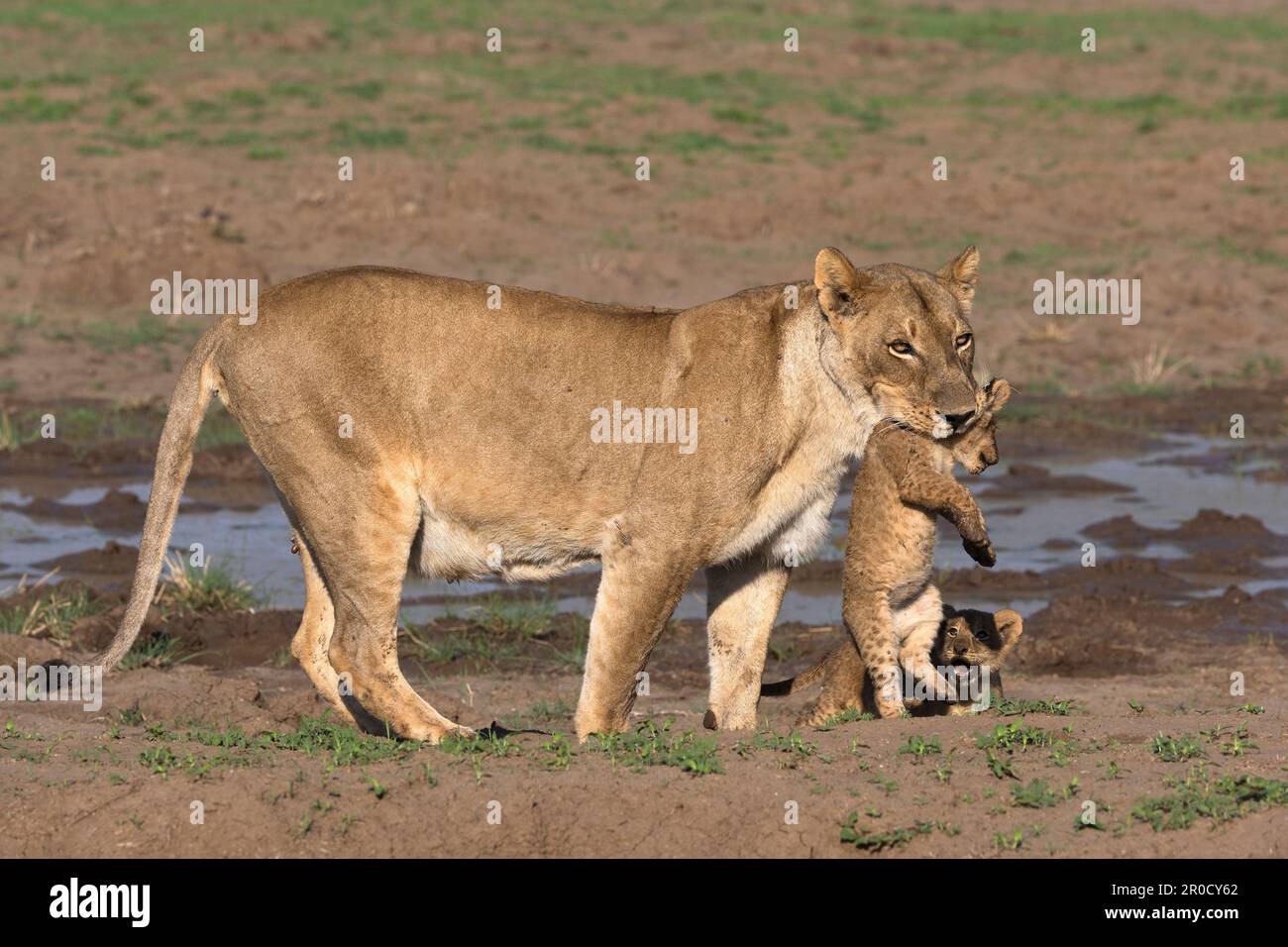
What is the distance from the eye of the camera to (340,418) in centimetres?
671

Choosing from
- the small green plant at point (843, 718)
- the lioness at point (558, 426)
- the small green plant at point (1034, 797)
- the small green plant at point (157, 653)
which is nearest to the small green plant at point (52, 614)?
the small green plant at point (157, 653)

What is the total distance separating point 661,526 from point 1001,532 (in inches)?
241

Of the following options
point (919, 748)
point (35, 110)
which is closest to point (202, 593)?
point (919, 748)

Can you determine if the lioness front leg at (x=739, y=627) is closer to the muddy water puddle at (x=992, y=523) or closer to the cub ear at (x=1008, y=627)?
the cub ear at (x=1008, y=627)

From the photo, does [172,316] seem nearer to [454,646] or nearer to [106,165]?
[106,165]

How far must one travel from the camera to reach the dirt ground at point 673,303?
603cm

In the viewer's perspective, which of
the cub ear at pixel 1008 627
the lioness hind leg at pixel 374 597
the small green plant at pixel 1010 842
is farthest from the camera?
the cub ear at pixel 1008 627

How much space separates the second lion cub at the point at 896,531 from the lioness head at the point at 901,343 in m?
0.40

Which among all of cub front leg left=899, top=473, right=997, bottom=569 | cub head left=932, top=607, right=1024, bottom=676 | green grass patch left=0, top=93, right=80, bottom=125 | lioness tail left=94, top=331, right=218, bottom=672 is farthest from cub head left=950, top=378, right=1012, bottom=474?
green grass patch left=0, top=93, right=80, bottom=125

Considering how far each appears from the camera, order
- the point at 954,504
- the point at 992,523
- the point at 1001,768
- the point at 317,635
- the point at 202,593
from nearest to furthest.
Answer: the point at 1001,768, the point at 954,504, the point at 317,635, the point at 202,593, the point at 992,523

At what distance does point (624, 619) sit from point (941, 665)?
5.33 feet

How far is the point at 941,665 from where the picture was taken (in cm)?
775

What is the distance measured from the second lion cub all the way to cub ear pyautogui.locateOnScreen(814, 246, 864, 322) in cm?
56

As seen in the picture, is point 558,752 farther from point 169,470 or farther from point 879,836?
point 169,470
